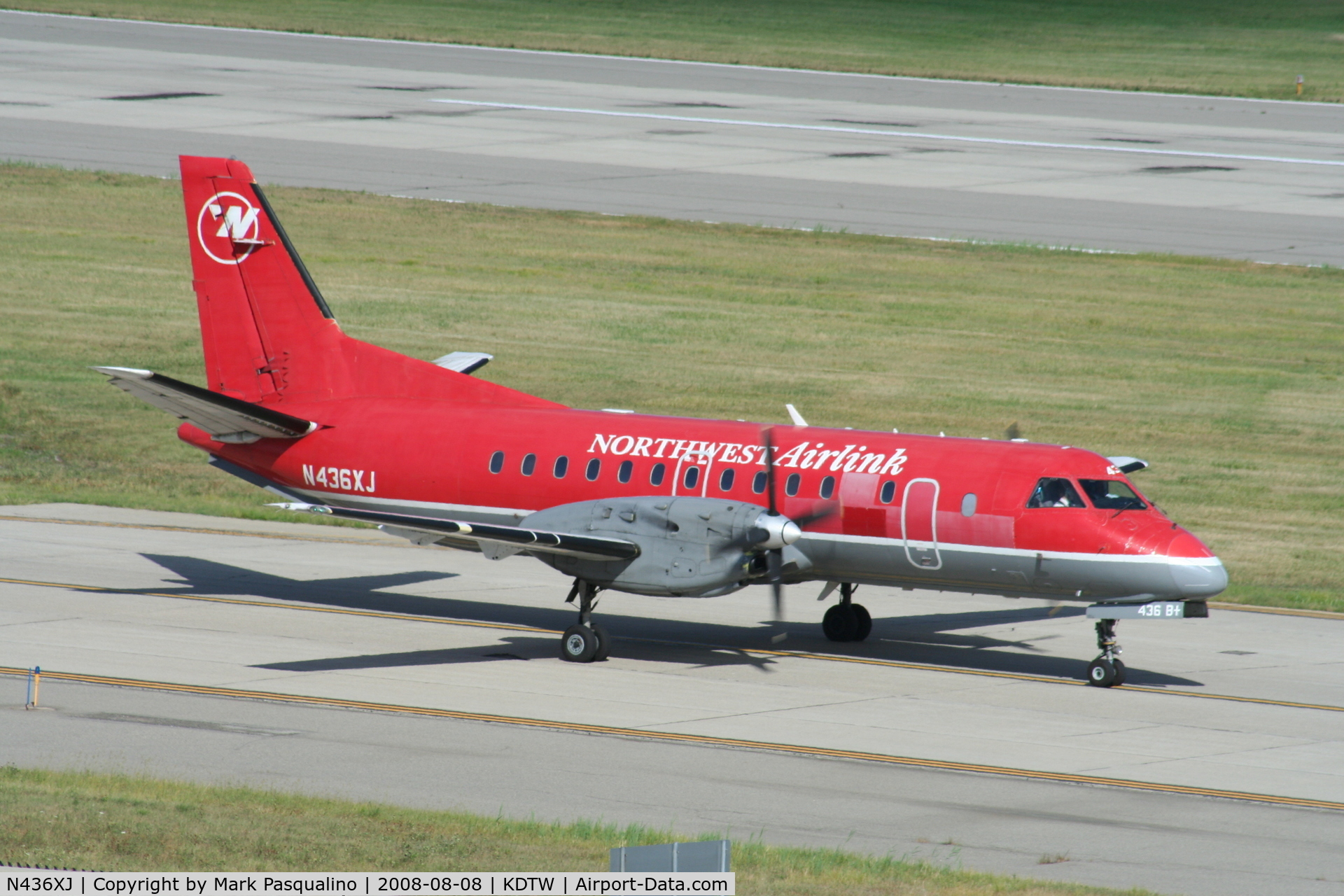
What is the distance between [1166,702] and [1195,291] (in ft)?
110

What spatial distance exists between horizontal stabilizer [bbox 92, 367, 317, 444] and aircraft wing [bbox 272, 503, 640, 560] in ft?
13.7

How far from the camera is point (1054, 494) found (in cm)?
2489

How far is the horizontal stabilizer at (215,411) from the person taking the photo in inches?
1074

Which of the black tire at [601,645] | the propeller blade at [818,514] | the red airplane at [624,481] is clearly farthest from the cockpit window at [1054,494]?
the black tire at [601,645]

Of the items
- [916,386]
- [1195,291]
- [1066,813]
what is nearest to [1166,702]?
[1066,813]

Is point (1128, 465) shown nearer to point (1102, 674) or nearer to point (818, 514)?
point (1102, 674)

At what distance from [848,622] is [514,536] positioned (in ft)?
21.0

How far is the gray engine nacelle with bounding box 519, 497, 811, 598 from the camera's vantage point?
2495cm

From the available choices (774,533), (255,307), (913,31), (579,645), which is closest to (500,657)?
(579,645)

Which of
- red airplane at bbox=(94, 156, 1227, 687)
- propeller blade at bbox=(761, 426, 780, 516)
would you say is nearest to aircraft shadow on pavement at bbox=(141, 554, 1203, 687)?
red airplane at bbox=(94, 156, 1227, 687)

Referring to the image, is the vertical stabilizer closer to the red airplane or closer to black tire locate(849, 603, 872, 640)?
the red airplane

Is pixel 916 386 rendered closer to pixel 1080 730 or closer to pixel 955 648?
pixel 955 648

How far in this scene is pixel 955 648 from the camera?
1105 inches

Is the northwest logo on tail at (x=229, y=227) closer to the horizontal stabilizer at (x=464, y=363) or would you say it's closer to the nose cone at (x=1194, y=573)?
the horizontal stabilizer at (x=464, y=363)
